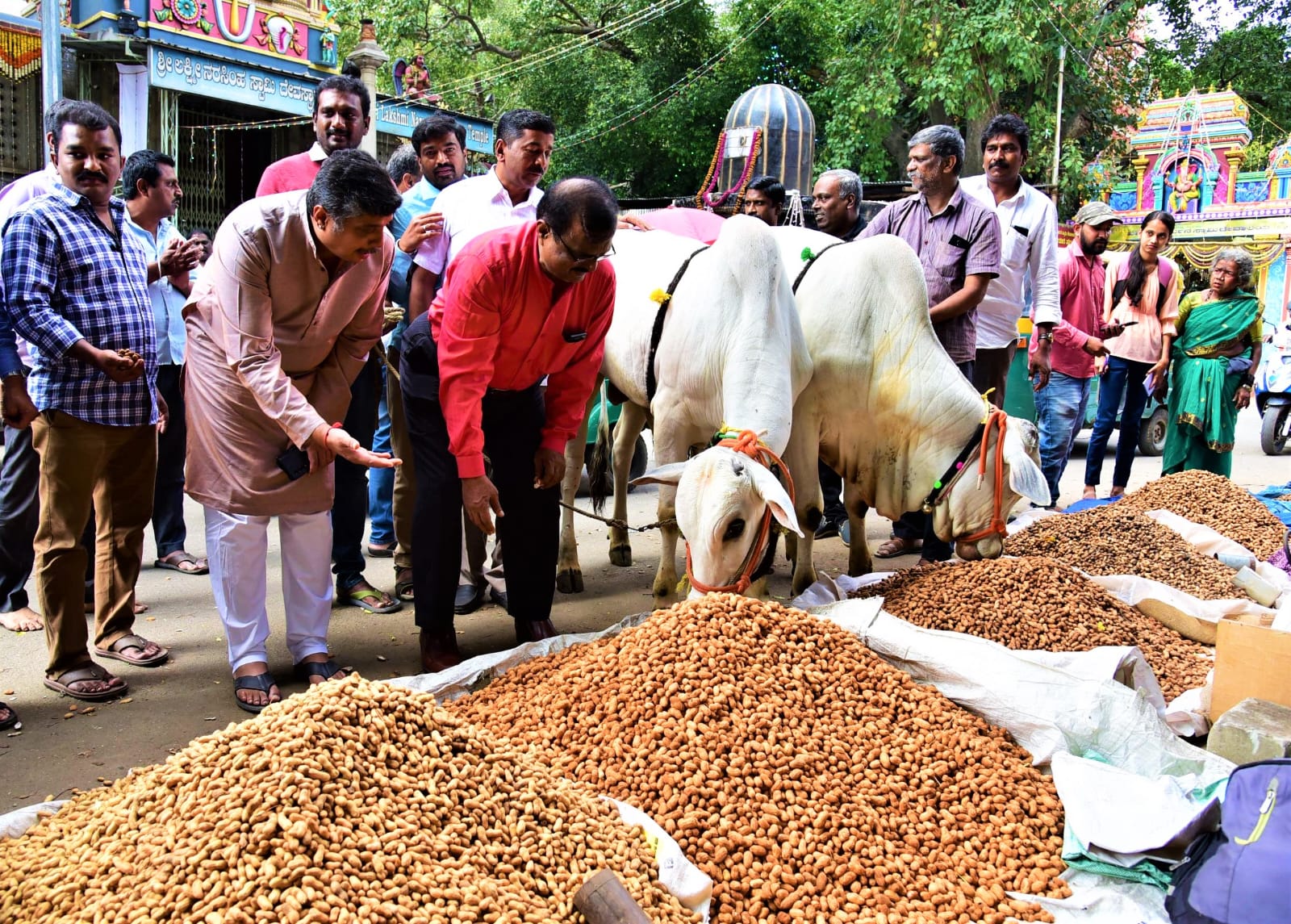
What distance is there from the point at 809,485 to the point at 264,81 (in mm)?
10600

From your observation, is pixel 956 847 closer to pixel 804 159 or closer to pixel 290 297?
pixel 290 297

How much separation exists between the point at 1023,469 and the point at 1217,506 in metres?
2.31

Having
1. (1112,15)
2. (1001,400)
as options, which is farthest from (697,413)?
(1112,15)

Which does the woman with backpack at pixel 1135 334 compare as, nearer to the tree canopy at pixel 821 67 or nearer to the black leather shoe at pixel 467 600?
the black leather shoe at pixel 467 600

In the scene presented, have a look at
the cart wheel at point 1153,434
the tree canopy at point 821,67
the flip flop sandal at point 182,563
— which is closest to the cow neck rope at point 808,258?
the flip flop sandal at point 182,563

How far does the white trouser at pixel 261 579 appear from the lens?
3.48 metres

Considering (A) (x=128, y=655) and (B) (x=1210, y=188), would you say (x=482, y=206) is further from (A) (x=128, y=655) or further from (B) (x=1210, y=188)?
(B) (x=1210, y=188)

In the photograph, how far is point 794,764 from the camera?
108 inches

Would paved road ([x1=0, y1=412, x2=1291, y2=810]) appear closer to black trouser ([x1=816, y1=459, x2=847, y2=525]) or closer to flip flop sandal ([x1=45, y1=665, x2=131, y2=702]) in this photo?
flip flop sandal ([x1=45, y1=665, x2=131, y2=702])

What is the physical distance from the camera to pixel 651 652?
3.13 metres

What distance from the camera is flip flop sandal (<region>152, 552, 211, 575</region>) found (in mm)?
5156

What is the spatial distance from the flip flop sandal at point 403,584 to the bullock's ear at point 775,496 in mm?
1964

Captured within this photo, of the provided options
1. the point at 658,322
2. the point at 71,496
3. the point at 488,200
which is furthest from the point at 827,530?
the point at 71,496

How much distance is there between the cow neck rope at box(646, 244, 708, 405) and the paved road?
3.40 ft
